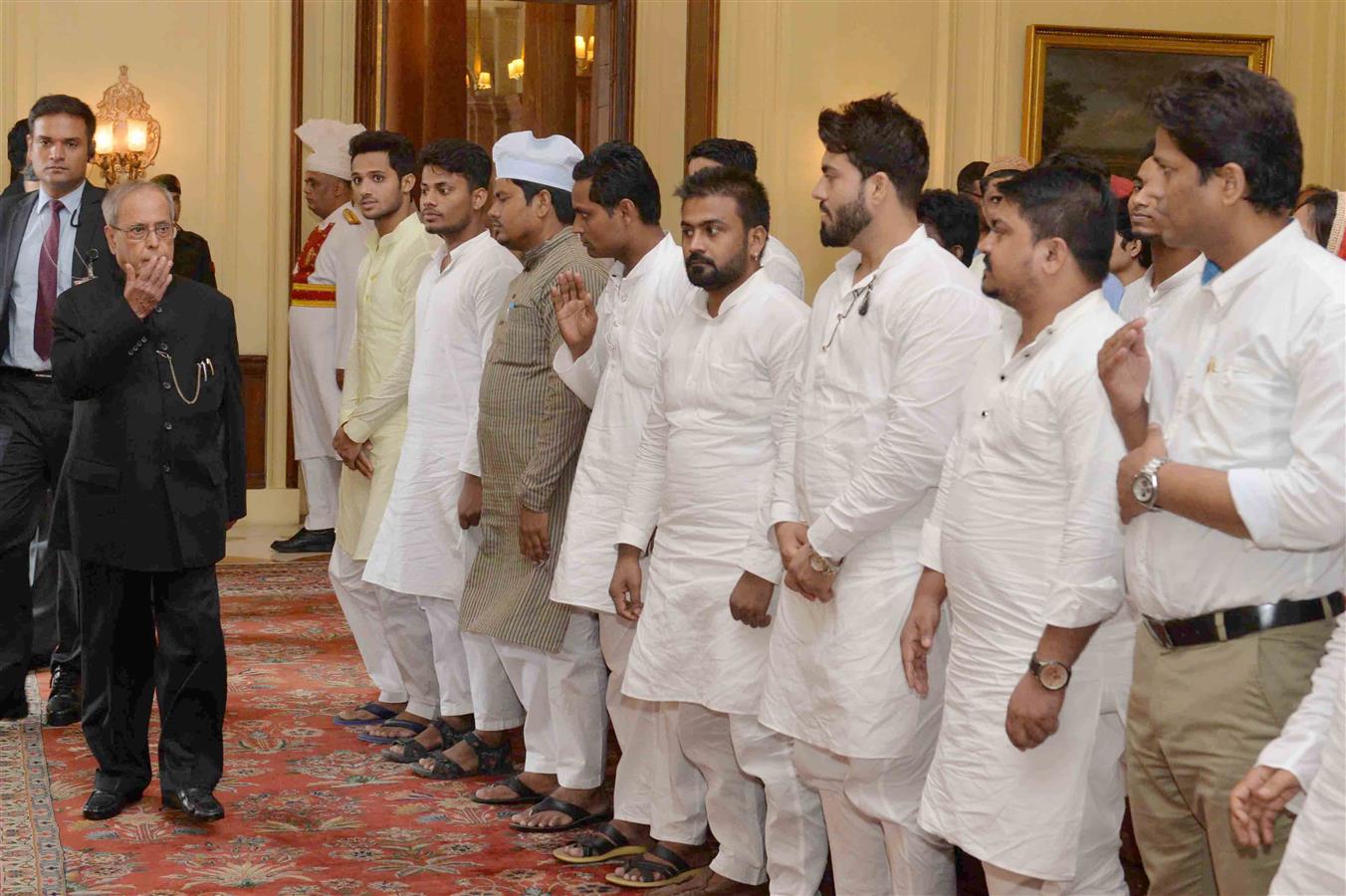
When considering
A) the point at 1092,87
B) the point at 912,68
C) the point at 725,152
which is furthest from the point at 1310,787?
the point at 1092,87

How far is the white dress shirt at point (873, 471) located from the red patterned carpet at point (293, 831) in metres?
1.00

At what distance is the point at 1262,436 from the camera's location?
2.21 m

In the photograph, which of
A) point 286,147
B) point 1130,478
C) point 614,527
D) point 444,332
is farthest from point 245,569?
point 1130,478

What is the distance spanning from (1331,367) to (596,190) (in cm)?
231

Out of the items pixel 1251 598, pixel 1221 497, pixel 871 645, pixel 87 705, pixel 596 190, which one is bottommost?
pixel 87 705

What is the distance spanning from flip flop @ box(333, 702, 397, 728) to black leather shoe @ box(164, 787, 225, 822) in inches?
42.1

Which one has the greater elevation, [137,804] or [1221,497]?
[1221,497]

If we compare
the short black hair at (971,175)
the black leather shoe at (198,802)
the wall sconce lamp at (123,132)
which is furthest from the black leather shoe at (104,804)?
the wall sconce lamp at (123,132)

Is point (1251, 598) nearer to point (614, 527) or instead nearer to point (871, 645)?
point (871, 645)

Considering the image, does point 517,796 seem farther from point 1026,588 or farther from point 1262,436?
point 1262,436

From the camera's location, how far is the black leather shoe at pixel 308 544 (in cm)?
849

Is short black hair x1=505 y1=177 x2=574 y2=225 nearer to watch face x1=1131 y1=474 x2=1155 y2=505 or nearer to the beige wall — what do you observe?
watch face x1=1131 y1=474 x2=1155 y2=505

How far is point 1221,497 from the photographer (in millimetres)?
2164

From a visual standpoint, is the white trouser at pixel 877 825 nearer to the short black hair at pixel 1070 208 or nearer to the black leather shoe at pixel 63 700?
the short black hair at pixel 1070 208
